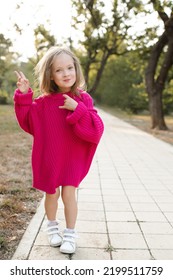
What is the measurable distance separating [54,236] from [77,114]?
3.59ft

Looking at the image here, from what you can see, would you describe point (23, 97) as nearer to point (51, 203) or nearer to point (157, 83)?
point (51, 203)

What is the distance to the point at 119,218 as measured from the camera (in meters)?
4.29

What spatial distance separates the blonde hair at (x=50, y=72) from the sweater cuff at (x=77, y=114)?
0.77 feet

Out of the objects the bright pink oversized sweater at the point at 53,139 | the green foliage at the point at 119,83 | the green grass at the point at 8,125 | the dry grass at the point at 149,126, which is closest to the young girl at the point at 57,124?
the bright pink oversized sweater at the point at 53,139

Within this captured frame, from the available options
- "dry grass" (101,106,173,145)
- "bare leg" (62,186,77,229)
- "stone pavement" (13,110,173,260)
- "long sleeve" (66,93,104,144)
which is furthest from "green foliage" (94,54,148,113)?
"long sleeve" (66,93,104,144)

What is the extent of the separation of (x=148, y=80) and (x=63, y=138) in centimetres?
1509

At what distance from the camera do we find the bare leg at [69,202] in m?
3.24

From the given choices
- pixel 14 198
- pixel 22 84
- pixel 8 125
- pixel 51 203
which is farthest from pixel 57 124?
pixel 8 125

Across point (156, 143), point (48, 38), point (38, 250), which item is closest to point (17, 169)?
point (38, 250)

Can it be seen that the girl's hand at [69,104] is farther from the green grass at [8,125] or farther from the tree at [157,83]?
the tree at [157,83]

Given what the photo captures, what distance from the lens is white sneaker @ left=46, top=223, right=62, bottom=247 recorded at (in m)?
3.35

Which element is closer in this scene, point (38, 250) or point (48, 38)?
point (38, 250)

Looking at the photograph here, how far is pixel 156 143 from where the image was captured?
1227cm
